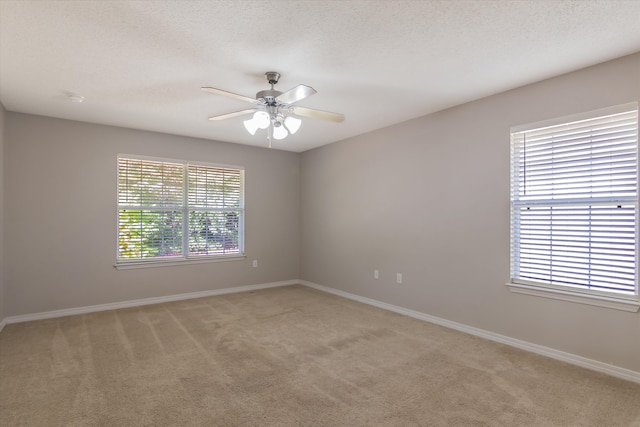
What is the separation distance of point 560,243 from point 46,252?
578 centimetres

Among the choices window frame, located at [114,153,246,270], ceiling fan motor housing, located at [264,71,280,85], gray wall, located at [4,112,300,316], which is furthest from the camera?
window frame, located at [114,153,246,270]

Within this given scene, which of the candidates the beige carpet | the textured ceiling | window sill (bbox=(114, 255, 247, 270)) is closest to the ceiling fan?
the textured ceiling

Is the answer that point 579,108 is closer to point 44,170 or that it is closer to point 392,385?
point 392,385

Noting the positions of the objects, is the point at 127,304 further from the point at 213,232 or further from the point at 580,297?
the point at 580,297

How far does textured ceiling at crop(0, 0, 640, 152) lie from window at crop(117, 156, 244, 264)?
4.46 feet

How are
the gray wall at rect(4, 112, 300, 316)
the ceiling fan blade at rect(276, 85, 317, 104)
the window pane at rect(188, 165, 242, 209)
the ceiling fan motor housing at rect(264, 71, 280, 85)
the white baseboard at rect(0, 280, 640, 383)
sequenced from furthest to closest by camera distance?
the window pane at rect(188, 165, 242, 209) < the gray wall at rect(4, 112, 300, 316) < the ceiling fan motor housing at rect(264, 71, 280, 85) < the white baseboard at rect(0, 280, 640, 383) < the ceiling fan blade at rect(276, 85, 317, 104)

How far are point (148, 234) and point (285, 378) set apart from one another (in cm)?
337

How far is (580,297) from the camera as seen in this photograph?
115 inches

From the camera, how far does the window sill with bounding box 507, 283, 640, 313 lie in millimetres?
2678

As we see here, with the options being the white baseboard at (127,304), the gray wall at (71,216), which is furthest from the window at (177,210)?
the white baseboard at (127,304)

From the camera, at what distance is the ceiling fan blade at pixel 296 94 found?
8.20 ft

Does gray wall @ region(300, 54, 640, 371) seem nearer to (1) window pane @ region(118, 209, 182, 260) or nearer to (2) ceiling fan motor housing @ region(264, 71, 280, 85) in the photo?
(2) ceiling fan motor housing @ region(264, 71, 280, 85)

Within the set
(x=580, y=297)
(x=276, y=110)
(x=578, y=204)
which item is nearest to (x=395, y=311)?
(x=580, y=297)

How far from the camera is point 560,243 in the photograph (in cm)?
309
